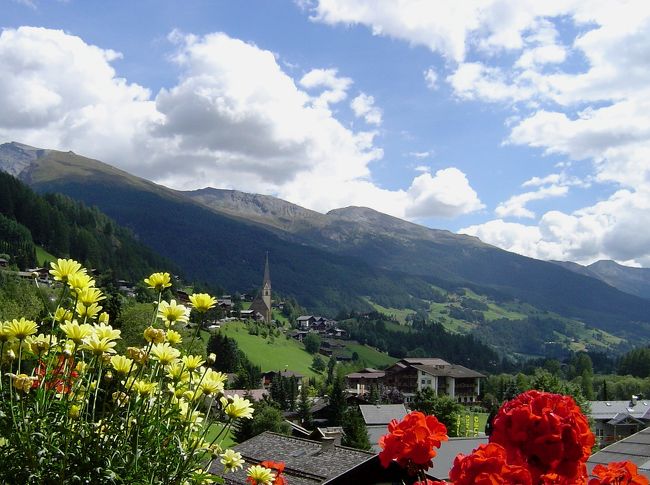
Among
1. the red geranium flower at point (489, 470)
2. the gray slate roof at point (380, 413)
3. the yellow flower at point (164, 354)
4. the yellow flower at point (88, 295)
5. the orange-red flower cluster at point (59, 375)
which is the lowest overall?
the gray slate roof at point (380, 413)

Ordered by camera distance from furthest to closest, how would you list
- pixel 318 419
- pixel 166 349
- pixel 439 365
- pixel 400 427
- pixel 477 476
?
pixel 439 365
pixel 318 419
pixel 166 349
pixel 400 427
pixel 477 476

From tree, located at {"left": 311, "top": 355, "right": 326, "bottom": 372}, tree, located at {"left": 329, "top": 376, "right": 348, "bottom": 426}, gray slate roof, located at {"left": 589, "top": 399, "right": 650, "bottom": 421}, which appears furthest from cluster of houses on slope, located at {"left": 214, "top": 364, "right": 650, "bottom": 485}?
tree, located at {"left": 311, "top": 355, "right": 326, "bottom": 372}

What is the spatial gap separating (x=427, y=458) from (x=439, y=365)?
475 ft

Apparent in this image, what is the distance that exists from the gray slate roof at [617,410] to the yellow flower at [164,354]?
81.4 meters

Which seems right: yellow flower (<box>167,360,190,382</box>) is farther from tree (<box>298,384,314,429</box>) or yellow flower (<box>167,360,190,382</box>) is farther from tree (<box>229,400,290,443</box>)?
tree (<box>298,384,314,429</box>)

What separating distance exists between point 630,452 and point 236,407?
610 inches

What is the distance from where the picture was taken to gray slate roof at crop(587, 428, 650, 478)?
601 inches

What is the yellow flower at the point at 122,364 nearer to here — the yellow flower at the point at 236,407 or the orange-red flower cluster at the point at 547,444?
the yellow flower at the point at 236,407

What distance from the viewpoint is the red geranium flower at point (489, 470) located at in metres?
2.51

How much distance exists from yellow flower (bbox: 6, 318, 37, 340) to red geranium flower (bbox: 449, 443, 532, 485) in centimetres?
238

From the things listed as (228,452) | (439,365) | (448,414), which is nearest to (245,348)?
(439,365)

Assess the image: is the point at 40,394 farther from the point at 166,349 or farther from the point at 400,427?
the point at 400,427

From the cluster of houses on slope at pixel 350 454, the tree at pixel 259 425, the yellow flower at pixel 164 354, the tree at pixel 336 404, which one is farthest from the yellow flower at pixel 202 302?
the tree at pixel 336 404

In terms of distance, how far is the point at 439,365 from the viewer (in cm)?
14300
